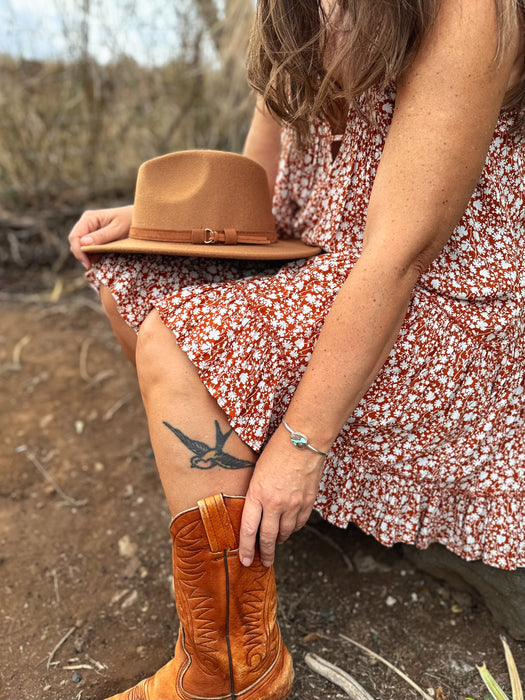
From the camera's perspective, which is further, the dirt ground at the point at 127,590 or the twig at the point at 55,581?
the twig at the point at 55,581

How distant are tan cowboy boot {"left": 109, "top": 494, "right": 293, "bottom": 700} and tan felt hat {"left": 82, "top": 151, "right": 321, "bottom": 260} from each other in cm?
63

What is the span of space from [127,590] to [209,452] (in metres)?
0.83

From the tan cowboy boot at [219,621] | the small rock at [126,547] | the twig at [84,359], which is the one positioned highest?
the tan cowboy boot at [219,621]

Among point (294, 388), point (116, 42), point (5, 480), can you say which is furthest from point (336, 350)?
point (116, 42)

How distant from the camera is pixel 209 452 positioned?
122 centimetres

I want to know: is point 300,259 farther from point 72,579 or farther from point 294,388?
point 72,579

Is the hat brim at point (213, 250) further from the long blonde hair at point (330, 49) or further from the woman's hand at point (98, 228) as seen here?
the long blonde hair at point (330, 49)

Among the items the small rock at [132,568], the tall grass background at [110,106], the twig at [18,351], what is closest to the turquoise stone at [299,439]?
the small rock at [132,568]

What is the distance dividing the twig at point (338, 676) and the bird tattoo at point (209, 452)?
2.27ft

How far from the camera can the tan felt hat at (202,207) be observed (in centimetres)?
146

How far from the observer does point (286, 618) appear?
5.61 ft

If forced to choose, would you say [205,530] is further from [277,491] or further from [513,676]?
[513,676]

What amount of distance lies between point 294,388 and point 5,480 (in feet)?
4.72

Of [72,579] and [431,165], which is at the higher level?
[431,165]
